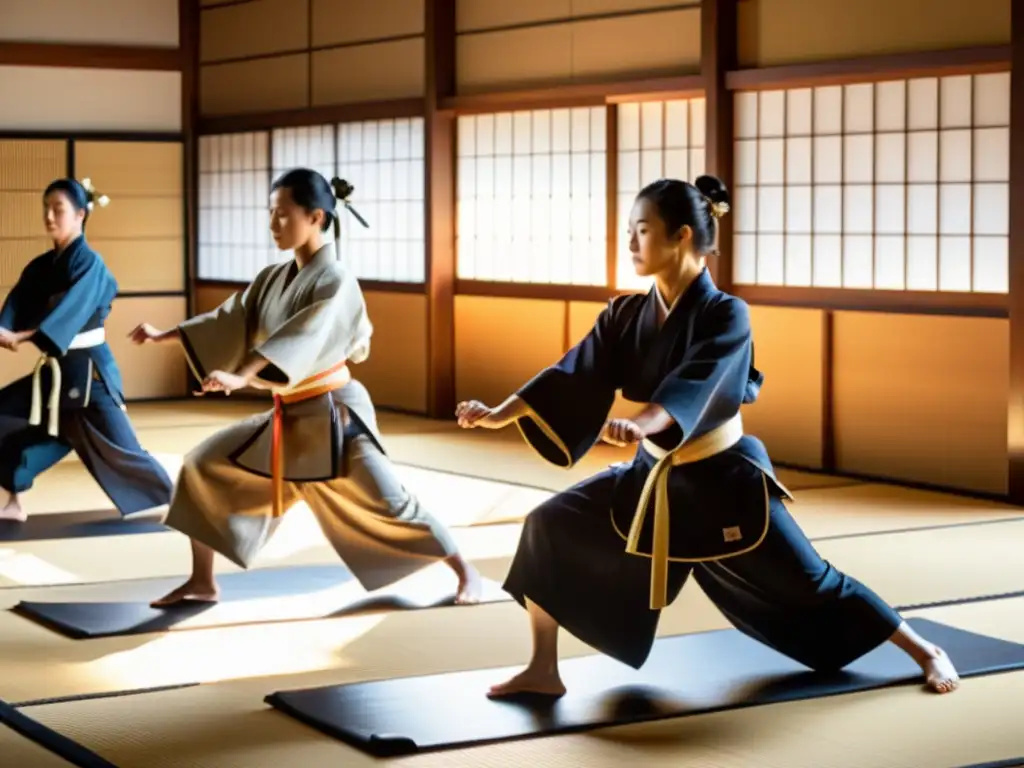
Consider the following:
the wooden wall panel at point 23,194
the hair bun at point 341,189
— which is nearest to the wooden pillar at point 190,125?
the wooden wall panel at point 23,194

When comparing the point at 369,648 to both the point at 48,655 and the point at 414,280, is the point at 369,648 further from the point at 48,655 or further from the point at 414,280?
the point at 414,280

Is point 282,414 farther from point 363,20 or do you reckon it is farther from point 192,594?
point 363,20

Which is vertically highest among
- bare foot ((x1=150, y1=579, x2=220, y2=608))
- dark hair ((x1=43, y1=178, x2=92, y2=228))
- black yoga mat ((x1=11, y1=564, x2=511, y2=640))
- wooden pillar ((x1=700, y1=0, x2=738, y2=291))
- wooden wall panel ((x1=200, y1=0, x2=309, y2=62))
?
wooden wall panel ((x1=200, y1=0, x2=309, y2=62))

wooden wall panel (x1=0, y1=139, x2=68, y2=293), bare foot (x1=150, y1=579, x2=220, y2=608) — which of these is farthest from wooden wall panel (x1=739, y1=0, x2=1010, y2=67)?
wooden wall panel (x1=0, y1=139, x2=68, y2=293)

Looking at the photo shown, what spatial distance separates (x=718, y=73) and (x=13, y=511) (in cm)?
360

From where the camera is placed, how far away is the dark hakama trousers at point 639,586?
12.7 feet

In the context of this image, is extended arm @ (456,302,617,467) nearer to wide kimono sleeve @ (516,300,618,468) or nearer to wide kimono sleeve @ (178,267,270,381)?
wide kimono sleeve @ (516,300,618,468)

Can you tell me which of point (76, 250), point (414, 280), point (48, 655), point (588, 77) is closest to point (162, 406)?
point (414, 280)

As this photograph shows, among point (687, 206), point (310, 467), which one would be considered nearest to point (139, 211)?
point (310, 467)

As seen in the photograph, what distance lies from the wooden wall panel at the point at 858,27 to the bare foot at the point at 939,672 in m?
3.53

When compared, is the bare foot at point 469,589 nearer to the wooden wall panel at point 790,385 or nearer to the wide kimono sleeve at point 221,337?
the wide kimono sleeve at point 221,337

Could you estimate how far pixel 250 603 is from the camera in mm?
4926

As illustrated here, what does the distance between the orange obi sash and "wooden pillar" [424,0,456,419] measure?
4.72m

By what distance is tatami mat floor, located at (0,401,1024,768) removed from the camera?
3.46 meters
